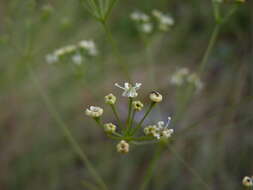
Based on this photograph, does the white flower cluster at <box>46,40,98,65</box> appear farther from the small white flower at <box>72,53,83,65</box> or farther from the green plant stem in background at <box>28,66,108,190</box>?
the green plant stem in background at <box>28,66,108,190</box>

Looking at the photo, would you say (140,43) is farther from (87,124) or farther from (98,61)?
(87,124)

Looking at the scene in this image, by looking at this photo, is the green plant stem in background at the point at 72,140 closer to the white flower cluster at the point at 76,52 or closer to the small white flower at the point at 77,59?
the white flower cluster at the point at 76,52

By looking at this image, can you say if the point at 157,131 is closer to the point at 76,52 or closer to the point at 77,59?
the point at 77,59

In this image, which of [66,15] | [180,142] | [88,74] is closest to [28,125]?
[88,74]

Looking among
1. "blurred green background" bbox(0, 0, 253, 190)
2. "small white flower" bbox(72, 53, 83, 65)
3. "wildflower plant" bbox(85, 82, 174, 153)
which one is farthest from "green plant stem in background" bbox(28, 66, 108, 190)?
"wildflower plant" bbox(85, 82, 174, 153)

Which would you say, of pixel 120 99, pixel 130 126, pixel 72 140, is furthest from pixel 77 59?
pixel 120 99

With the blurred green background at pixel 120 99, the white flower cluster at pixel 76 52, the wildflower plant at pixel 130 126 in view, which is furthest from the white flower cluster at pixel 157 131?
the white flower cluster at pixel 76 52
